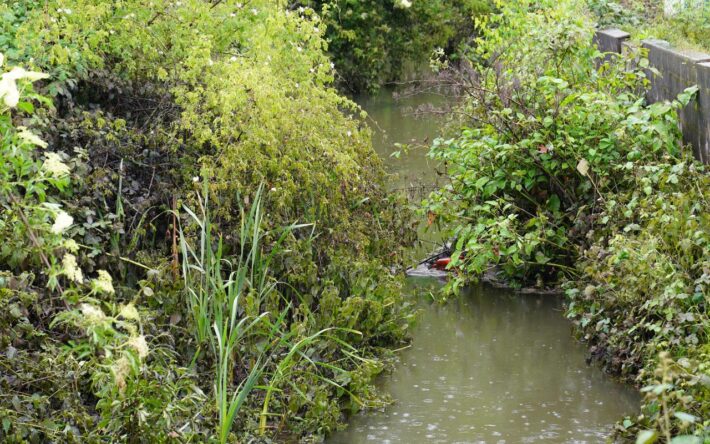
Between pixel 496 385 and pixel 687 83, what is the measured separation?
2936mm

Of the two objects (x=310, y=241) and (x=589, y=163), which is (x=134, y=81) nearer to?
(x=310, y=241)

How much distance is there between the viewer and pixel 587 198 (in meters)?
7.89

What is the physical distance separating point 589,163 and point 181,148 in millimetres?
2922

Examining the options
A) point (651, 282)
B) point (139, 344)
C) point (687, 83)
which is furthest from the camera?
point (687, 83)

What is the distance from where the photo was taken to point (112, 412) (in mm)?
4656

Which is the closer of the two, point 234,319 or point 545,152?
point 234,319

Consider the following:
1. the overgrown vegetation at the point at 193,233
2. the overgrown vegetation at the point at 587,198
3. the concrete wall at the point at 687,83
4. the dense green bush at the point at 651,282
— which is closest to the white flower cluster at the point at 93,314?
the overgrown vegetation at the point at 193,233

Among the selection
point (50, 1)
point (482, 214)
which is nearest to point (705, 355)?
point (482, 214)

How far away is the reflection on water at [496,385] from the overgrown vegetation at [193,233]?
0.79 feet

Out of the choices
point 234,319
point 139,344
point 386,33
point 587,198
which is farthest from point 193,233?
point 386,33

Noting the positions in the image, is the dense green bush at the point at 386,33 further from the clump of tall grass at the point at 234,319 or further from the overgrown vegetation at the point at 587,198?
the clump of tall grass at the point at 234,319

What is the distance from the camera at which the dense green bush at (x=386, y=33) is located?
18.7 meters

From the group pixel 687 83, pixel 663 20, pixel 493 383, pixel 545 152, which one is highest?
pixel 663 20

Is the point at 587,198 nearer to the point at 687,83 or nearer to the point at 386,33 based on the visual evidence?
the point at 687,83
